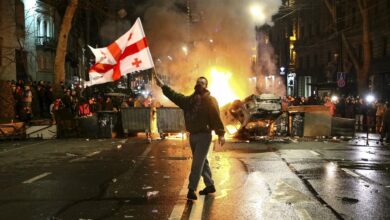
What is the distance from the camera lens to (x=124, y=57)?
10.4 metres

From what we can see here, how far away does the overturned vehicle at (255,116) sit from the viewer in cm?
1756

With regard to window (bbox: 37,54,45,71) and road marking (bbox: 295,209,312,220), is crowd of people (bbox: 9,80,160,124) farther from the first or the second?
window (bbox: 37,54,45,71)

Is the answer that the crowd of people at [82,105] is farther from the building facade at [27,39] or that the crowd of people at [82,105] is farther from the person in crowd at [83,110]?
the building facade at [27,39]

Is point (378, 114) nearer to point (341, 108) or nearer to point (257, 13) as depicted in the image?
point (341, 108)

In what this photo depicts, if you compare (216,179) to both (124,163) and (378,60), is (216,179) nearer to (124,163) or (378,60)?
(124,163)

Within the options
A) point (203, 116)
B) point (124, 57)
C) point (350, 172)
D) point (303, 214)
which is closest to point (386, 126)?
point (350, 172)

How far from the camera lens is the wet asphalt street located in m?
6.30

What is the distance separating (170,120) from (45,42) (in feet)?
80.9

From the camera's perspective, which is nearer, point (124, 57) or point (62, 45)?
point (124, 57)

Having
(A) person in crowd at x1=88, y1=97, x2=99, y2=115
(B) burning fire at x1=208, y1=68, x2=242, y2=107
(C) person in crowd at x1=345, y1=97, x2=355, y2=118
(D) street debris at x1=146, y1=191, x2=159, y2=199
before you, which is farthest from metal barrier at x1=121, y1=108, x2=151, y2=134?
(C) person in crowd at x1=345, y1=97, x2=355, y2=118

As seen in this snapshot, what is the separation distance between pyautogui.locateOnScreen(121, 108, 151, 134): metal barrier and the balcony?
23154mm

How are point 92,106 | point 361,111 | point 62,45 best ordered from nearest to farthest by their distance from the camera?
1. point 92,106
2. point 361,111
3. point 62,45

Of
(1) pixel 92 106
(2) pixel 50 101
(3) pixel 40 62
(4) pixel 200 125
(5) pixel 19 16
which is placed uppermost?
(5) pixel 19 16

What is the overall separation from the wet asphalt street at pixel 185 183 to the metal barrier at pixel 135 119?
3.57 m
